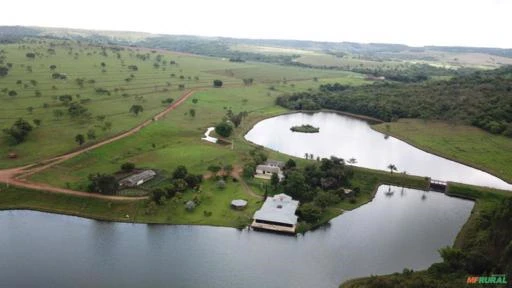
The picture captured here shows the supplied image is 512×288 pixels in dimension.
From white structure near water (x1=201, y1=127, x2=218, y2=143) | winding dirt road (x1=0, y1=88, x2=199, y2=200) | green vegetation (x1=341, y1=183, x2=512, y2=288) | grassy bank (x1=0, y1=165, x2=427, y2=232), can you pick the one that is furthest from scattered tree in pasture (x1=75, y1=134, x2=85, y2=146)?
green vegetation (x1=341, y1=183, x2=512, y2=288)

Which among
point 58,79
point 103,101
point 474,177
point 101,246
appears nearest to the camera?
point 101,246

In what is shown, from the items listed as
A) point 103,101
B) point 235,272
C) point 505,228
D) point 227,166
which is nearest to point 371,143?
point 227,166

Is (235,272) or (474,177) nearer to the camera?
(235,272)

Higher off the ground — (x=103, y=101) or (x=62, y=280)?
(x=103, y=101)

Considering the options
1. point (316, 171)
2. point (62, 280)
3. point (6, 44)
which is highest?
point (6, 44)

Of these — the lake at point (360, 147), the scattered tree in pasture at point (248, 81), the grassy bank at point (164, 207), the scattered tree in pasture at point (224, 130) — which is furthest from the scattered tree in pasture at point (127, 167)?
the scattered tree in pasture at point (248, 81)

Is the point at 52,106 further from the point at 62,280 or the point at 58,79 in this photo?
the point at 62,280

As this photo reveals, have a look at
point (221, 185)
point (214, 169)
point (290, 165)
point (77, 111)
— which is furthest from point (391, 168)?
point (77, 111)

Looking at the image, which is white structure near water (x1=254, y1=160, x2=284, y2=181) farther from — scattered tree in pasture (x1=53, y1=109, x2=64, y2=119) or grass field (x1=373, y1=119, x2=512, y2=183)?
scattered tree in pasture (x1=53, y1=109, x2=64, y2=119)
